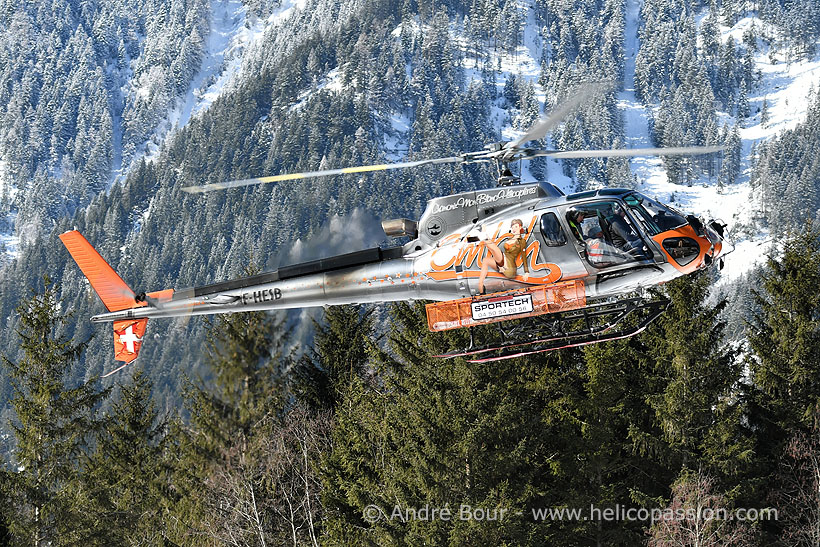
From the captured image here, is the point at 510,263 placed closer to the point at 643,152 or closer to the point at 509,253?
the point at 509,253

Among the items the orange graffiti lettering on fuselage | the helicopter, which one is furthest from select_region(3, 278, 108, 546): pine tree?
the orange graffiti lettering on fuselage

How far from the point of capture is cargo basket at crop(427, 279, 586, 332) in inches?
736

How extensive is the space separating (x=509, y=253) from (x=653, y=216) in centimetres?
283

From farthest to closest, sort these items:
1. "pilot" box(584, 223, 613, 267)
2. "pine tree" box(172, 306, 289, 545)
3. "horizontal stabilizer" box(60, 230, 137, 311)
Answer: "pine tree" box(172, 306, 289, 545), "horizontal stabilizer" box(60, 230, 137, 311), "pilot" box(584, 223, 613, 267)

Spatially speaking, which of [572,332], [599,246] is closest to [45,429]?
[572,332]

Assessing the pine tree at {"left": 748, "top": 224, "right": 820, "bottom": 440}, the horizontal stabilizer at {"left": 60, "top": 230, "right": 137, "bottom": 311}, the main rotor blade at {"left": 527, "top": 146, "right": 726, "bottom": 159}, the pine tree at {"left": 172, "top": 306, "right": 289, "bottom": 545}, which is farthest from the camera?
the pine tree at {"left": 748, "top": 224, "right": 820, "bottom": 440}

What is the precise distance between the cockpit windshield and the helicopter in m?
0.03

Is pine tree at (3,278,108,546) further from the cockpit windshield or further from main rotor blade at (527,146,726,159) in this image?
the cockpit windshield

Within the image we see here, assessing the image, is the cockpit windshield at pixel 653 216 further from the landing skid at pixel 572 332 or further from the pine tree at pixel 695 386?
the pine tree at pixel 695 386

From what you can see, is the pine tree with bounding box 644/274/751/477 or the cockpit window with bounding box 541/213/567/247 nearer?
the cockpit window with bounding box 541/213/567/247

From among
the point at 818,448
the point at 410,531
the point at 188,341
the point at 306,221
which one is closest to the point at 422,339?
the point at 410,531

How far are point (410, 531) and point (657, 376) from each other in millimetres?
9331

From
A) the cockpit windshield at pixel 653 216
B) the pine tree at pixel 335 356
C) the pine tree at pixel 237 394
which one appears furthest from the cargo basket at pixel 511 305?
the pine tree at pixel 335 356

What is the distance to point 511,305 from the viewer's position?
19062mm
